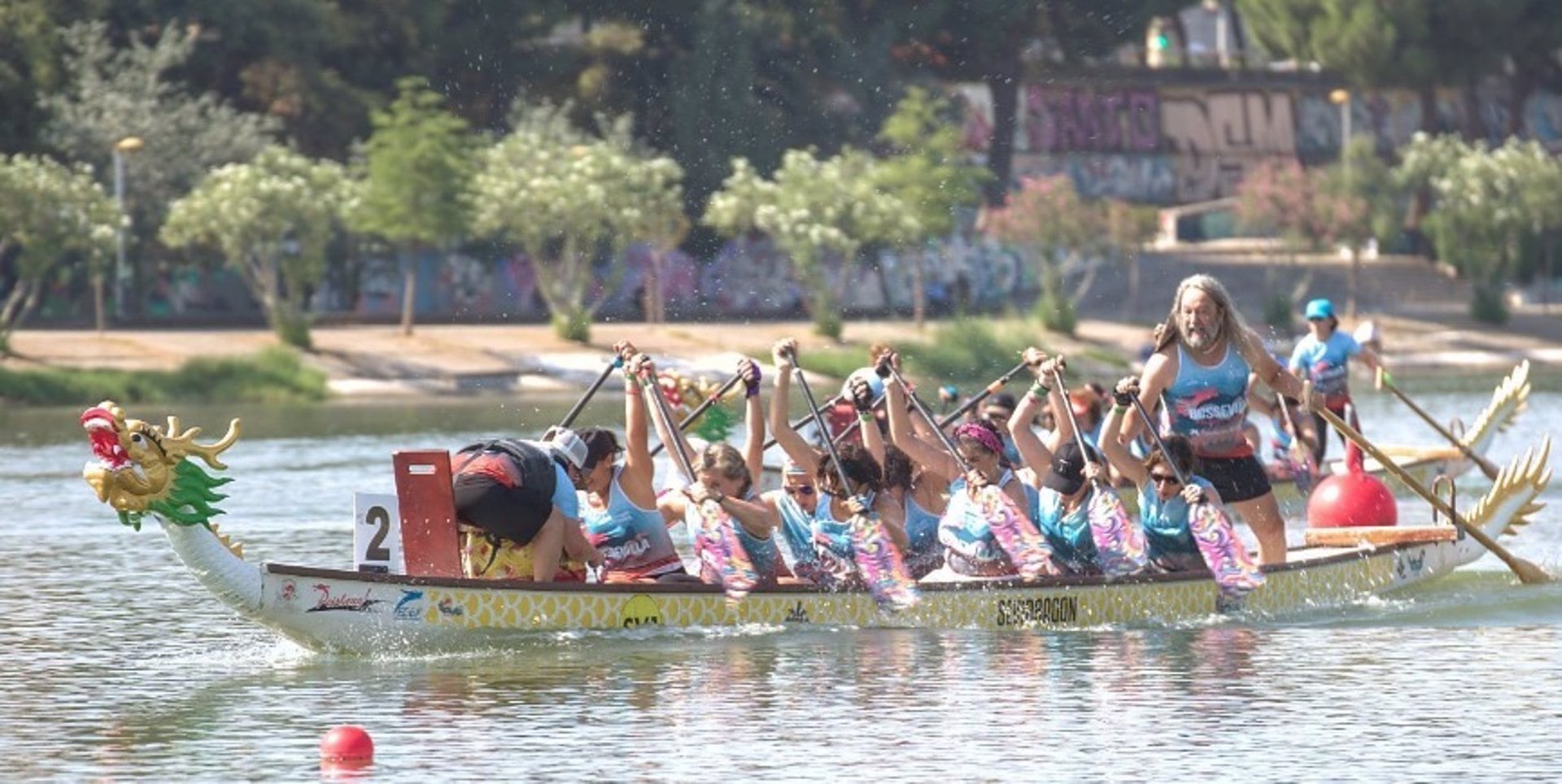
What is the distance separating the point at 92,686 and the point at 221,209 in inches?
1651

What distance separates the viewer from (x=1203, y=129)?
9194 centimetres

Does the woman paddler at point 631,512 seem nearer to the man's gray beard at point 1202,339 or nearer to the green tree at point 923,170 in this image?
the man's gray beard at point 1202,339

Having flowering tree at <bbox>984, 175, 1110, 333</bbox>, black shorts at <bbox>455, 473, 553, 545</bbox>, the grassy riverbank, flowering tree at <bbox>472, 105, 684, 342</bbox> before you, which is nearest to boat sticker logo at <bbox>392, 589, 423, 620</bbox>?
black shorts at <bbox>455, 473, 553, 545</bbox>

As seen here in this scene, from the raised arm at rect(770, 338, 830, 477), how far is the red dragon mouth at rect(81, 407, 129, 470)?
455cm

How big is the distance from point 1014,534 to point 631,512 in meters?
2.48

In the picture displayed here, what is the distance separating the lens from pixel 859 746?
1535 cm

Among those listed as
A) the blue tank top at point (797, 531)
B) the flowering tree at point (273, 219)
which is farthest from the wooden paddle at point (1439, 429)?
the flowering tree at point (273, 219)

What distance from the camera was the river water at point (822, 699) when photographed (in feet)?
49.0

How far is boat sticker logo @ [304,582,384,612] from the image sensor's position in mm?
17438

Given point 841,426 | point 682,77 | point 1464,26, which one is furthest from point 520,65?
point 841,426

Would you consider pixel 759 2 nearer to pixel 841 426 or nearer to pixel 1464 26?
pixel 1464 26

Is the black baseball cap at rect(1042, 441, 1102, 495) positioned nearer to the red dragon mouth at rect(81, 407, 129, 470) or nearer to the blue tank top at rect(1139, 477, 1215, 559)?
the blue tank top at rect(1139, 477, 1215, 559)

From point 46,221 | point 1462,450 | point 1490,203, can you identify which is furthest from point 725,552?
point 1490,203

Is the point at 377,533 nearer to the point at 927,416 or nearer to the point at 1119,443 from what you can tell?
the point at 927,416
